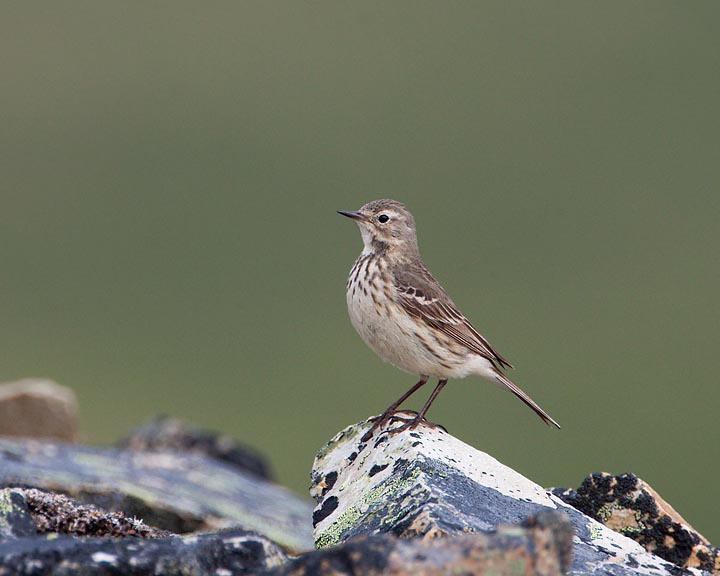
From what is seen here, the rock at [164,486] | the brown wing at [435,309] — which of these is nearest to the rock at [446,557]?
the rock at [164,486]

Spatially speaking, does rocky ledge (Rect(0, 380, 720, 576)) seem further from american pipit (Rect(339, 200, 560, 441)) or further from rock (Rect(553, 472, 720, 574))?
american pipit (Rect(339, 200, 560, 441))

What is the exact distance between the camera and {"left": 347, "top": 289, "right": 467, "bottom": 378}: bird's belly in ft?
A: 27.3

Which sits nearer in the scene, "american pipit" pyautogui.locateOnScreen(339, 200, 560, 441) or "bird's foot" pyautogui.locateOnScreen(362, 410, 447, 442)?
"bird's foot" pyautogui.locateOnScreen(362, 410, 447, 442)

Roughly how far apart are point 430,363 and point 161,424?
5.73m

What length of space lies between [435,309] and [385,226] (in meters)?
1.00

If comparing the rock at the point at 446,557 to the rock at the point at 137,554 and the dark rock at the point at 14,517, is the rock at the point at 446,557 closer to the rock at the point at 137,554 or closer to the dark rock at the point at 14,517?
the rock at the point at 137,554

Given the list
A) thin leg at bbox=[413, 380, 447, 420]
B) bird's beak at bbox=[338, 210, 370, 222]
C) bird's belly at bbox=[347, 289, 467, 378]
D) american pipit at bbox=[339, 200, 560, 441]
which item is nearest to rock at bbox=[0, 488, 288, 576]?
thin leg at bbox=[413, 380, 447, 420]

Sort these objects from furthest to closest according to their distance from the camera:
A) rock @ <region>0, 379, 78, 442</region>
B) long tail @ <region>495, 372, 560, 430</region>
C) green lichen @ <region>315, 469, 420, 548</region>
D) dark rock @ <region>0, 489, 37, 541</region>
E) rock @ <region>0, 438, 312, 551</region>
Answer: rock @ <region>0, 379, 78, 442</region> < long tail @ <region>495, 372, 560, 430</region> < rock @ <region>0, 438, 312, 551</region> < green lichen @ <region>315, 469, 420, 548</region> < dark rock @ <region>0, 489, 37, 541</region>

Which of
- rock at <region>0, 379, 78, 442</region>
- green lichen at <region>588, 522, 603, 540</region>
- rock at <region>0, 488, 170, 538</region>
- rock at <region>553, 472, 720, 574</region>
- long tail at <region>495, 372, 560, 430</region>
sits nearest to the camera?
rock at <region>0, 488, 170, 538</region>

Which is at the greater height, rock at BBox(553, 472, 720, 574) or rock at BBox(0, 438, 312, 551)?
rock at BBox(553, 472, 720, 574)

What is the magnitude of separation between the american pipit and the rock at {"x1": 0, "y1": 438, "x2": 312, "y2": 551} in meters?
1.74

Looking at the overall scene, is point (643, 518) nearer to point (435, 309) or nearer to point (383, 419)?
point (383, 419)

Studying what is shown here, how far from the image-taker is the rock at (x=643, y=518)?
6254mm

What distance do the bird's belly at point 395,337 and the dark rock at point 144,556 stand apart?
3.95 meters
